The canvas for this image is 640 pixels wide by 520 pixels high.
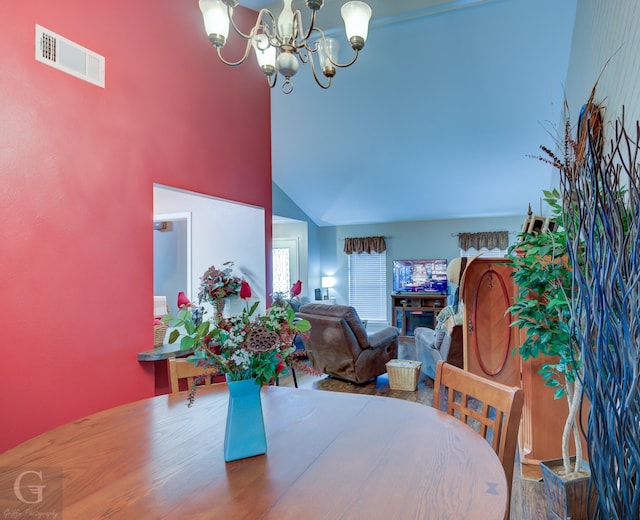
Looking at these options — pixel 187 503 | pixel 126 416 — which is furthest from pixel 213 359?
pixel 126 416

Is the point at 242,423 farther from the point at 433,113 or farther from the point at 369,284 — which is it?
the point at 369,284

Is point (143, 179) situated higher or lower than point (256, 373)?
higher

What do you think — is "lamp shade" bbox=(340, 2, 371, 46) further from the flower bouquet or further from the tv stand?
the tv stand

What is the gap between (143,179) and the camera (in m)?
2.36

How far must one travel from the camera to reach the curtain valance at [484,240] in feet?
24.6

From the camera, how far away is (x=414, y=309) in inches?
306

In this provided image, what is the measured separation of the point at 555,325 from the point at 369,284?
21.1ft

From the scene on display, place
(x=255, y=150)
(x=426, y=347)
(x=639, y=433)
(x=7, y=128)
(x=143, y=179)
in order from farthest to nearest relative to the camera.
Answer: (x=426, y=347)
(x=255, y=150)
(x=143, y=179)
(x=7, y=128)
(x=639, y=433)

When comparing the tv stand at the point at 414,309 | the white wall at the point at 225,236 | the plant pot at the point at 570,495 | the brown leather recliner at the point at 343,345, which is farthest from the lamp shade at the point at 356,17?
the tv stand at the point at 414,309

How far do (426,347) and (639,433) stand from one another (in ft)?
10.4

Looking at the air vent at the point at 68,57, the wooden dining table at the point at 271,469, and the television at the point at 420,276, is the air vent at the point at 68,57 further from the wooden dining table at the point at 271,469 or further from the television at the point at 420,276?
the television at the point at 420,276

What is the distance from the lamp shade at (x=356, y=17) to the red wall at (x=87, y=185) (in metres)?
1.25

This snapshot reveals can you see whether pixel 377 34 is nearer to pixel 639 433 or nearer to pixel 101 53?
pixel 101 53

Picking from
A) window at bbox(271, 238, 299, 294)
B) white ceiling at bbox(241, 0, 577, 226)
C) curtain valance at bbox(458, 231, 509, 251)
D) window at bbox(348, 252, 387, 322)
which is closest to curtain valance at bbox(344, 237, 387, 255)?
window at bbox(348, 252, 387, 322)
